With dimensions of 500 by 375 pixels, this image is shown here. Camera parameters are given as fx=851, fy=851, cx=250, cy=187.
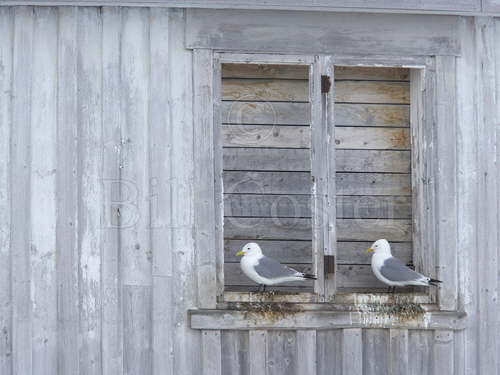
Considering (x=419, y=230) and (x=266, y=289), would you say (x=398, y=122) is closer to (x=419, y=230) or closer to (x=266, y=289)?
(x=419, y=230)

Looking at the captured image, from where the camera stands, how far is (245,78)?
5.39 meters

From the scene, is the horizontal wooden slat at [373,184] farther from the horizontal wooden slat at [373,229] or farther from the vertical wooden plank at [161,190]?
the vertical wooden plank at [161,190]

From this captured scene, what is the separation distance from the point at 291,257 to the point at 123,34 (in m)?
1.85

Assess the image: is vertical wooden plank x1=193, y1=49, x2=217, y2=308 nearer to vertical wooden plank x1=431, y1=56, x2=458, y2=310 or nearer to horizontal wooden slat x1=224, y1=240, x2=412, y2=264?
horizontal wooden slat x1=224, y1=240, x2=412, y2=264

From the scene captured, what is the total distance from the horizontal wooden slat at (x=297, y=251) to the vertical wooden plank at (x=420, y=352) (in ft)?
2.92

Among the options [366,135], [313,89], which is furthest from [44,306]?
[366,135]

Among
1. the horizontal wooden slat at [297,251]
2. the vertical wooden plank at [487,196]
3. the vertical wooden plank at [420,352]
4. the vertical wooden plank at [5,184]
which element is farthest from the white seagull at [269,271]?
the vertical wooden plank at [5,184]

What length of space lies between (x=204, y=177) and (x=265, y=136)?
106 centimetres

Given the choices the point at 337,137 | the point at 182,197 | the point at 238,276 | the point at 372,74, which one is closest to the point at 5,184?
the point at 182,197

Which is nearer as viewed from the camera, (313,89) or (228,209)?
(313,89)

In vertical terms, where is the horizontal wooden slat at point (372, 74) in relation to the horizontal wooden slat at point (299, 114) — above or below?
above

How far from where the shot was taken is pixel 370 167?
17.9ft

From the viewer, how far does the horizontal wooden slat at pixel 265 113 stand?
5.43 m

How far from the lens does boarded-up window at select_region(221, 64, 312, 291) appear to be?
5.44m
